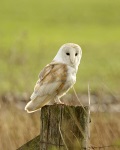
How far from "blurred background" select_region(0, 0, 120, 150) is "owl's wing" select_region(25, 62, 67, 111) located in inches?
92.5

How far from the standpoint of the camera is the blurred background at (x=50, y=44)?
34.2ft

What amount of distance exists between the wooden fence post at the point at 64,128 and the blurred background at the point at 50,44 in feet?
9.70

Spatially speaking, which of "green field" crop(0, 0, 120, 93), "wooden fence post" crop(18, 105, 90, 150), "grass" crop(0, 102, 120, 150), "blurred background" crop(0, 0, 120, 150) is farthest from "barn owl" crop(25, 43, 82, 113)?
"green field" crop(0, 0, 120, 93)

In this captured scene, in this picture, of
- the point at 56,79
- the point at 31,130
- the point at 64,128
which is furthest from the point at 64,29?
the point at 64,128

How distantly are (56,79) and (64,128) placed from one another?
0.75 m

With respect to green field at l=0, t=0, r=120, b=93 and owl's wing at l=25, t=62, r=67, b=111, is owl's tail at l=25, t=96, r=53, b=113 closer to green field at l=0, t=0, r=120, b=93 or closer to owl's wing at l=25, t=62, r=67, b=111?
owl's wing at l=25, t=62, r=67, b=111

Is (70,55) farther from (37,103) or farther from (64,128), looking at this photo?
(64,128)

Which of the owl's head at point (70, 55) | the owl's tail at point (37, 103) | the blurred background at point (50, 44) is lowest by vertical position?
the owl's tail at point (37, 103)

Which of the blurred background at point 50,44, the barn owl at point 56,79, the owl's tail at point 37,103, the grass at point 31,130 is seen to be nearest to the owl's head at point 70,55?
the barn owl at point 56,79

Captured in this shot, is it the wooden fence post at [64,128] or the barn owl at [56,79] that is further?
the barn owl at [56,79]

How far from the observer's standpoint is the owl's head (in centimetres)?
665

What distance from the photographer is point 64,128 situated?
5.80 meters

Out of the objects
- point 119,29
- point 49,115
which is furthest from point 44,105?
point 119,29

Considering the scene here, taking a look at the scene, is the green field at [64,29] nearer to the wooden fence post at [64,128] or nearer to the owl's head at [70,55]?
the owl's head at [70,55]
